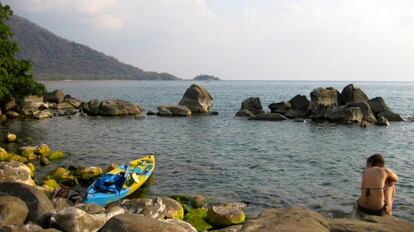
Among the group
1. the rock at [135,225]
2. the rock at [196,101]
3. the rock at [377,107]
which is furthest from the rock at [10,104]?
the rock at [135,225]

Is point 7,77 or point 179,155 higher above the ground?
point 7,77

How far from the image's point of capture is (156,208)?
14.0m

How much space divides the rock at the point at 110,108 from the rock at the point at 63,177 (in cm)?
3155

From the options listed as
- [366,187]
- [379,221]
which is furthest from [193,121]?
[379,221]

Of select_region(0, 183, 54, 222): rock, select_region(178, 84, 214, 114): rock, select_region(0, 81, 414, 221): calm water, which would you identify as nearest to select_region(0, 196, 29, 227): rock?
select_region(0, 183, 54, 222): rock

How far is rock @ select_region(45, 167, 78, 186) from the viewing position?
2034 cm

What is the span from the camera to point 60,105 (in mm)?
60750

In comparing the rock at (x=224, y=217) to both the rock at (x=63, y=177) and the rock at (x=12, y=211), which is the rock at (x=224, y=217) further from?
the rock at (x=63, y=177)

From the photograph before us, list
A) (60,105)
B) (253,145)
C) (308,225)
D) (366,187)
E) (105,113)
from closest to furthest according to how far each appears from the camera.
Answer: (308,225) → (366,187) → (253,145) → (105,113) → (60,105)

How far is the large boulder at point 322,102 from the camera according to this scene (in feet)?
162

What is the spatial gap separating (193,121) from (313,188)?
28.5 m

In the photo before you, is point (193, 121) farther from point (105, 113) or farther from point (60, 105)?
point (60, 105)

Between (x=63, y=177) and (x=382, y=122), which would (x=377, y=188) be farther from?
(x=382, y=122)

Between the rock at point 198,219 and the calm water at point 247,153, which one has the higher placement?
the rock at point 198,219
